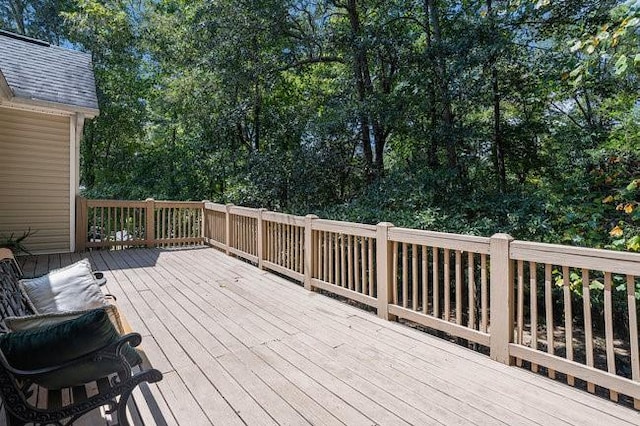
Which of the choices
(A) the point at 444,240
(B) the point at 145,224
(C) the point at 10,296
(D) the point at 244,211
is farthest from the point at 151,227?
(A) the point at 444,240

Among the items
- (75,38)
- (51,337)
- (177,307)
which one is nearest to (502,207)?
(177,307)

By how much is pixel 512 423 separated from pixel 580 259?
105 cm

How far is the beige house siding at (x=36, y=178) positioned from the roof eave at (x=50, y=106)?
462 mm

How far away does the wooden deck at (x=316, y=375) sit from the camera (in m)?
2.16

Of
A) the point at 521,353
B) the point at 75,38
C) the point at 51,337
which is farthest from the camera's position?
the point at 75,38

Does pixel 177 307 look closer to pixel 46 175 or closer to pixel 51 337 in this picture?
pixel 51 337

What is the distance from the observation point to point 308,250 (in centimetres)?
463

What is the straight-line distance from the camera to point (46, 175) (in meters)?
6.84

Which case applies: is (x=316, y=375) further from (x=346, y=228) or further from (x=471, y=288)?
(x=346, y=228)

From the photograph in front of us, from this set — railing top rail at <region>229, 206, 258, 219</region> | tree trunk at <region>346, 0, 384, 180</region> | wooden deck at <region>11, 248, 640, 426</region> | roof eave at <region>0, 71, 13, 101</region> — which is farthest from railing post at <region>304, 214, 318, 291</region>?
roof eave at <region>0, 71, 13, 101</region>

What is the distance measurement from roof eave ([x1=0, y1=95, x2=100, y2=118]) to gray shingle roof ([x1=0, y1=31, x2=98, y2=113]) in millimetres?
34

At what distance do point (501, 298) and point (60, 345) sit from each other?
2.65 meters

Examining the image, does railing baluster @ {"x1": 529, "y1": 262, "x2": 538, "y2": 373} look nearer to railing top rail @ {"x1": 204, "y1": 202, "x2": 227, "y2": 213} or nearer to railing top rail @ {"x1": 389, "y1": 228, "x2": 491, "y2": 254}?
railing top rail @ {"x1": 389, "y1": 228, "x2": 491, "y2": 254}

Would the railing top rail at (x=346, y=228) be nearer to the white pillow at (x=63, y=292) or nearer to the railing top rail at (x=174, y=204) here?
the white pillow at (x=63, y=292)
